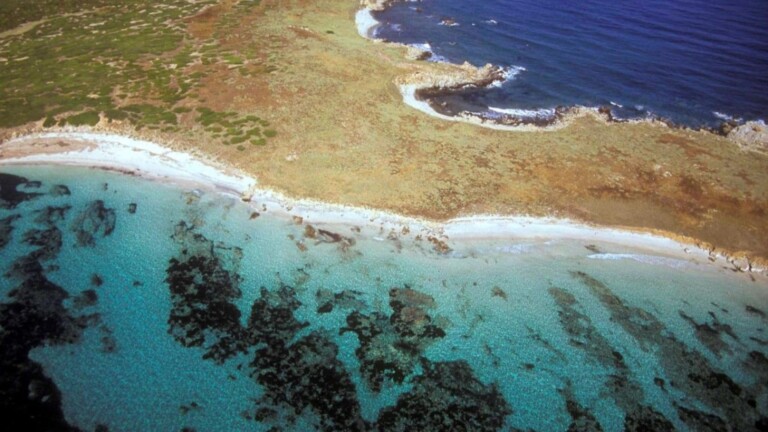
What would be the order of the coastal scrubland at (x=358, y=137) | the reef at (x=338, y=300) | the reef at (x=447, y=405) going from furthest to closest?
the coastal scrubland at (x=358, y=137) < the reef at (x=338, y=300) < the reef at (x=447, y=405)

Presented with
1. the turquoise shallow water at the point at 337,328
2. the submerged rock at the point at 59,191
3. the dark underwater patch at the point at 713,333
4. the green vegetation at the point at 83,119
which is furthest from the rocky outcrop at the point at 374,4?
the dark underwater patch at the point at 713,333

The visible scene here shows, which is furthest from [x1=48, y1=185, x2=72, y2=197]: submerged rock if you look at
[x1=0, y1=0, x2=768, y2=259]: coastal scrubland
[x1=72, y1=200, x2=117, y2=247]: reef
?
[x1=0, y1=0, x2=768, y2=259]: coastal scrubland

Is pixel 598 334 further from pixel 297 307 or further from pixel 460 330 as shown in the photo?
pixel 297 307

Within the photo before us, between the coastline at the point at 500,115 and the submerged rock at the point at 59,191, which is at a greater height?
the coastline at the point at 500,115

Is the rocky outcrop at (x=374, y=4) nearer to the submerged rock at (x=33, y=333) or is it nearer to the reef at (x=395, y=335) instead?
the submerged rock at (x=33, y=333)

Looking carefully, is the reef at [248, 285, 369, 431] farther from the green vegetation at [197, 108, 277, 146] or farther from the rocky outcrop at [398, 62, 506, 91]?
the rocky outcrop at [398, 62, 506, 91]

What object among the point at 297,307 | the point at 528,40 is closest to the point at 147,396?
the point at 297,307

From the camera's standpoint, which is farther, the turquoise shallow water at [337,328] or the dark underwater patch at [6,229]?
the dark underwater patch at [6,229]
